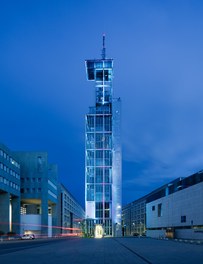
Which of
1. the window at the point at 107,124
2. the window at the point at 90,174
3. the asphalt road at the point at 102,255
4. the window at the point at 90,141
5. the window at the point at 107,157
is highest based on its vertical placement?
the window at the point at 107,124

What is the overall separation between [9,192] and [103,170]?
60985mm

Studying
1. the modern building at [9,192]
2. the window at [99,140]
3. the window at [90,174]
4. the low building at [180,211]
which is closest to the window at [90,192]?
the window at [90,174]

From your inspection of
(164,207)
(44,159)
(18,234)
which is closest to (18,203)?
(18,234)

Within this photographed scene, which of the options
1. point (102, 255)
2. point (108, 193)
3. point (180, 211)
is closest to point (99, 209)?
point (108, 193)

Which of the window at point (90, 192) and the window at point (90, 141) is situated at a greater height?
the window at point (90, 141)

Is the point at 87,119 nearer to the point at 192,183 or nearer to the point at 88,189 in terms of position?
the point at 88,189

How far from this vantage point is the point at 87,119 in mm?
162625

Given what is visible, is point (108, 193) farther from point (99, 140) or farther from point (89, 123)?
point (89, 123)

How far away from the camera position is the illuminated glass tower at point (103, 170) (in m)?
158

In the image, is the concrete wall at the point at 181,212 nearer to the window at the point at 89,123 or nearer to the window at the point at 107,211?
the window at the point at 107,211

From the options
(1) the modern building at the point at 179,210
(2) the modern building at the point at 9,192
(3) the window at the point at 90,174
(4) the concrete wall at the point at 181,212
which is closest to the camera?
(4) the concrete wall at the point at 181,212

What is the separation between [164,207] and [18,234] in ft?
128

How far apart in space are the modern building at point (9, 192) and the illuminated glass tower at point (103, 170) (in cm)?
4555

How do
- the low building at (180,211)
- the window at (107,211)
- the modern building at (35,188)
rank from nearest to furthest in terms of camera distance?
the low building at (180,211) → the modern building at (35,188) → the window at (107,211)
